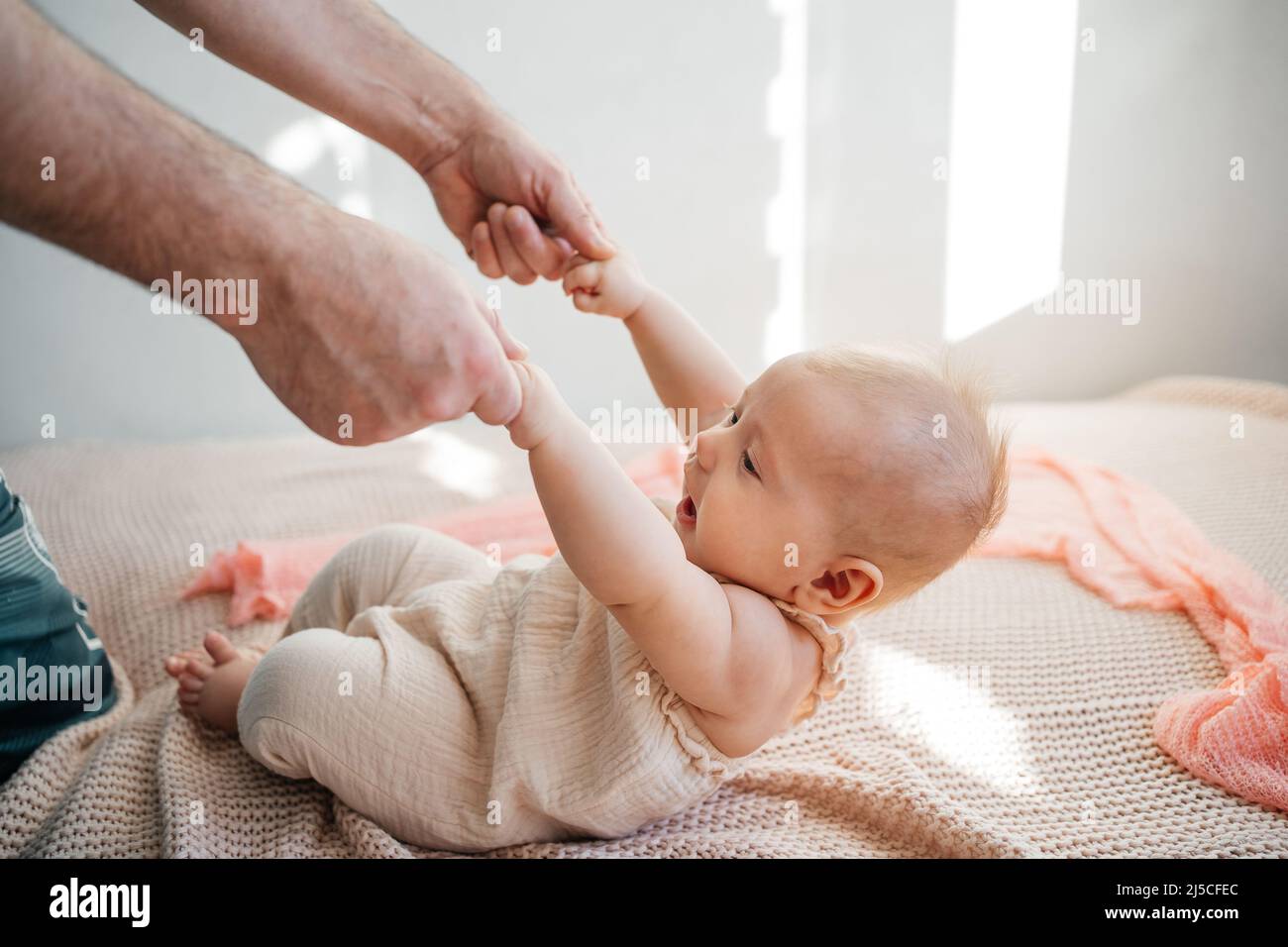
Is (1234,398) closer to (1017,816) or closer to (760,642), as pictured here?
(1017,816)

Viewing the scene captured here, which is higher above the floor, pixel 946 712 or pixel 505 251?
pixel 505 251

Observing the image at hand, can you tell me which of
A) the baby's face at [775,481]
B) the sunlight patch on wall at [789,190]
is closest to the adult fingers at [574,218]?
the baby's face at [775,481]

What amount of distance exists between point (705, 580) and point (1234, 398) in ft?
5.70

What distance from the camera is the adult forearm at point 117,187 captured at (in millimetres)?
673

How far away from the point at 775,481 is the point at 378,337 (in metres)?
0.37

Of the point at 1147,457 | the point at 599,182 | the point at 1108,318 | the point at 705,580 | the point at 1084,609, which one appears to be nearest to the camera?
the point at 705,580

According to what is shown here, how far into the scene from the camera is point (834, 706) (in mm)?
1190

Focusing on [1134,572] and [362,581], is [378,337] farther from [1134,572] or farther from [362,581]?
[1134,572]

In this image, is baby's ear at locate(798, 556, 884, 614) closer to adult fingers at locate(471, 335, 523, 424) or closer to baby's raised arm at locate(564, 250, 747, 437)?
baby's raised arm at locate(564, 250, 747, 437)

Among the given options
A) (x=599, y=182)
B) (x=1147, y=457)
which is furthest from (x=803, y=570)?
(x=599, y=182)

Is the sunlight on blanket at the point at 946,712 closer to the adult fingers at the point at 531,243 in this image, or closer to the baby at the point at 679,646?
the baby at the point at 679,646

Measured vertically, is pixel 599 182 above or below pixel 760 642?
above

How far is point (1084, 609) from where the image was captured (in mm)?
1382

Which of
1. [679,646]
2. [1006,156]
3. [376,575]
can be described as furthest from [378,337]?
[1006,156]
